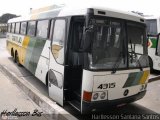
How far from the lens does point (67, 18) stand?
684 cm

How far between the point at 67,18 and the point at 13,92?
3573 mm

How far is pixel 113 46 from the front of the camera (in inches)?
236

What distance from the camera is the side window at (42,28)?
339 inches

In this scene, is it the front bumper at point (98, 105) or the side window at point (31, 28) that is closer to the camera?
the front bumper at point (98, 105)

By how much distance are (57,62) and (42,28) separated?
2.51 m

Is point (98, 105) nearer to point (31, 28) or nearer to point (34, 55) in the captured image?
point (34, 55)

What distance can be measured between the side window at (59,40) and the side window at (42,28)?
978 millimetres

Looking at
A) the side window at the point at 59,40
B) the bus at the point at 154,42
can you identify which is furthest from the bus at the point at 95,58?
the bus at the point at 154,42

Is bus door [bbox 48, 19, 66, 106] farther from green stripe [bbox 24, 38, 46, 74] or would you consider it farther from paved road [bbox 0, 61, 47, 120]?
green stripe [bbox 24, 38, 46, 74]

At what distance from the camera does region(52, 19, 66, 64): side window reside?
6.89 meters

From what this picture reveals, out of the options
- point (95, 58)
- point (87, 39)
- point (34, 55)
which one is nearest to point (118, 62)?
point (95, 58)

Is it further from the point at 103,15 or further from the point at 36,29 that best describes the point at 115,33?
the point at 36,29

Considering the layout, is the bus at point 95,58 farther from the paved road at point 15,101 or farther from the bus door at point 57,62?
the paved road at point 15,101

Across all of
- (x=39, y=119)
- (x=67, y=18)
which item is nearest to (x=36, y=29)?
(x=67, y=18)
